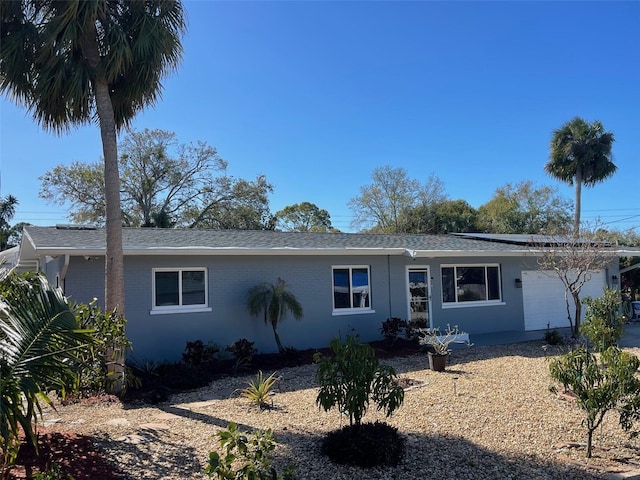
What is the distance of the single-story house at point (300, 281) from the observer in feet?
33.4

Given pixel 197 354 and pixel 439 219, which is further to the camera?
pixel 439 219

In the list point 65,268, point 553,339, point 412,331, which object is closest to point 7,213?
point 65,268

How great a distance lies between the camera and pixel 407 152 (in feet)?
80.5

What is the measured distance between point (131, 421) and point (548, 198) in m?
40.3

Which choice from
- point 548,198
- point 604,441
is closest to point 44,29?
point 604,441

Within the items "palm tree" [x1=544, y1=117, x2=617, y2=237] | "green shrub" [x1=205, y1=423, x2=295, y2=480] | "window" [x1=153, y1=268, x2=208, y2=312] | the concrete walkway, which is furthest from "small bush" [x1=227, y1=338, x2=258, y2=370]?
"palm tree" [x1=544, y1=117, x2=617, y2=237]

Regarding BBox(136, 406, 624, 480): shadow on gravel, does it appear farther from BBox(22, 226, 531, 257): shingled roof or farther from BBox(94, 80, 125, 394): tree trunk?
BBox(22, 226, 531, 257): shingled roof

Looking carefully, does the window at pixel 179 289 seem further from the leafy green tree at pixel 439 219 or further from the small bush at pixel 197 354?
the leafy green tree at pixel 439 219

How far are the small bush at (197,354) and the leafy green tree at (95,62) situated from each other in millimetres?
2538

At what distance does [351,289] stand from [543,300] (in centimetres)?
714

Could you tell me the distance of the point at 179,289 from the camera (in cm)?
1074

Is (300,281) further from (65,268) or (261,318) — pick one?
(65,268)

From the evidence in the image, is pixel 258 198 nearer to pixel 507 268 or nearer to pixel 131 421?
pixel 507 268

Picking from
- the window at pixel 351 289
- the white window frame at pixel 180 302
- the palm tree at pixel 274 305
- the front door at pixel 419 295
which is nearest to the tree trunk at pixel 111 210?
the white window frame at pixel 180 302
